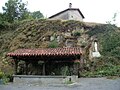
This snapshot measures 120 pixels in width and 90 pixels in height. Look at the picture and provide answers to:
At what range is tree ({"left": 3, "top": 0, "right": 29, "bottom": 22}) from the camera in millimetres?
43906

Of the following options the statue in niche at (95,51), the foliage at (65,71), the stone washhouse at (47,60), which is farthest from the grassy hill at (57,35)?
the foliage at (65,71)

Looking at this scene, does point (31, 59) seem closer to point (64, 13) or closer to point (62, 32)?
point (62, 32)

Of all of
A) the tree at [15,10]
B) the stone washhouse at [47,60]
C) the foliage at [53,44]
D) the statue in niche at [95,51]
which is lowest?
the stone washhouse at [47,60]

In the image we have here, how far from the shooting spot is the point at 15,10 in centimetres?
4553

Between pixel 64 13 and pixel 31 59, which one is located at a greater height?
pixel 64 13

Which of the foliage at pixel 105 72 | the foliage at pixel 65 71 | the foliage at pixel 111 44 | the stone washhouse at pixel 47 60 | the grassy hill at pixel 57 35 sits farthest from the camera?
the grassy hill at pixel 57 35

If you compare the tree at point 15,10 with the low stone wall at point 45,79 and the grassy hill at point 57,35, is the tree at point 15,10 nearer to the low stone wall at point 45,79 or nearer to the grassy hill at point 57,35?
the grassy hill at point 57,35

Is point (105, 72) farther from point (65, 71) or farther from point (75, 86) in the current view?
point (75, 86)

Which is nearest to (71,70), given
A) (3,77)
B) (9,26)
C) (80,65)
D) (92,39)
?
(80,65)

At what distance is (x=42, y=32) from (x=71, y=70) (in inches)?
375

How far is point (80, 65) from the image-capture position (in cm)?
2831

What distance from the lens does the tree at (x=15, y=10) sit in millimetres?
43906

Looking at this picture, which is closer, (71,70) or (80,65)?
(71,70)

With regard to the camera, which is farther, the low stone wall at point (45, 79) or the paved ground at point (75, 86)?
the low stone wall at point (45, 79)
